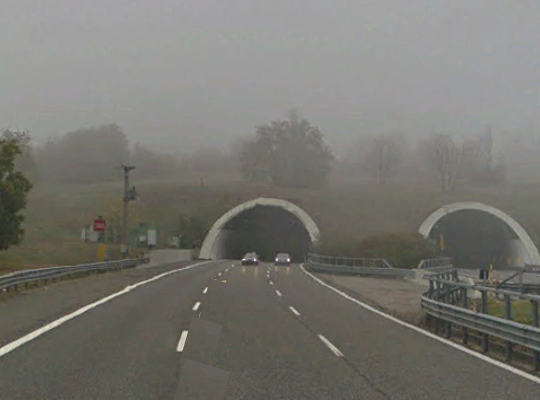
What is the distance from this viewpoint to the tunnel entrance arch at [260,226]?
263 feet

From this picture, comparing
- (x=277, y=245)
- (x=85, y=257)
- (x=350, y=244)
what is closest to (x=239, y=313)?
(x=350, y=244)

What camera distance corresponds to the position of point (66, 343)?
42.6 feet

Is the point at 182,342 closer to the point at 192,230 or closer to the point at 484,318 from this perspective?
the point at 484,318

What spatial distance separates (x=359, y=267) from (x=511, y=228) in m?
32.9

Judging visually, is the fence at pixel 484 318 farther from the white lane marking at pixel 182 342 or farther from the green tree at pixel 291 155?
the green tree at pixel 291 155

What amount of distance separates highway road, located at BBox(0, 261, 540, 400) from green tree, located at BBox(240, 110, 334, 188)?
122 metres

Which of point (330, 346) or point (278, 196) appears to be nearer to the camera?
point (330, 346)

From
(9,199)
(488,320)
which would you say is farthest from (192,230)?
(488,320)

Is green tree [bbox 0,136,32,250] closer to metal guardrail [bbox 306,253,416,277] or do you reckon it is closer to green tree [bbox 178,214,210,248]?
metal guardrail [bbox 306,253,416,277]

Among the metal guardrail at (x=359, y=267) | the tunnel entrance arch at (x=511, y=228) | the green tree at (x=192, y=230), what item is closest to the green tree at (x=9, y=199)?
the metal guardrail at (x=359, y=267)

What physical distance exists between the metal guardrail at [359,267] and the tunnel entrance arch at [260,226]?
15.3 m

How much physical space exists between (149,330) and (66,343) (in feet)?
8.44

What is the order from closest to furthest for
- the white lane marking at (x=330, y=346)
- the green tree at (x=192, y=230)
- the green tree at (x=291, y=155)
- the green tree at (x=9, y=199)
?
the white lane marking at (x=330, y=346)
the green tree at (x=9, y=199)
the green tree at (x=192, y=230)
the green tree at (x=291, y=155)

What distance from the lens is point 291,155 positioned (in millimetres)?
143625
